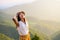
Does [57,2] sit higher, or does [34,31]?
[57,2]

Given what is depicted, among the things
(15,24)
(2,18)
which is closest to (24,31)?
(15,24)

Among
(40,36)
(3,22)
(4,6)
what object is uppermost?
(4,6)

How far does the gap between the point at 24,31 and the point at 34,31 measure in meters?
0.15

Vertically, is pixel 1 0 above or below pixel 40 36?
above

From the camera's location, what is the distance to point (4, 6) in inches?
104

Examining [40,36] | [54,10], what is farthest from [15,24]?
[54,10]

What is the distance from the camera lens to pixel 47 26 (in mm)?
2695

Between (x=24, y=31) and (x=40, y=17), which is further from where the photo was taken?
(x=40, y=17)

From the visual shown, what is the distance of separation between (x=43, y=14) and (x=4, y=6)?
435 mm

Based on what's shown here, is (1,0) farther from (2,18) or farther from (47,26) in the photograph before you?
(47,26)

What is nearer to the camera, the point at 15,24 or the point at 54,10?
the point at 15,24

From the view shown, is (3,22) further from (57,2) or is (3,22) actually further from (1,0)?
(57,2)

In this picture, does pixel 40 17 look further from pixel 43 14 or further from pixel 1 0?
pixel 1 0

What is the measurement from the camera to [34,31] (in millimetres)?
2645
